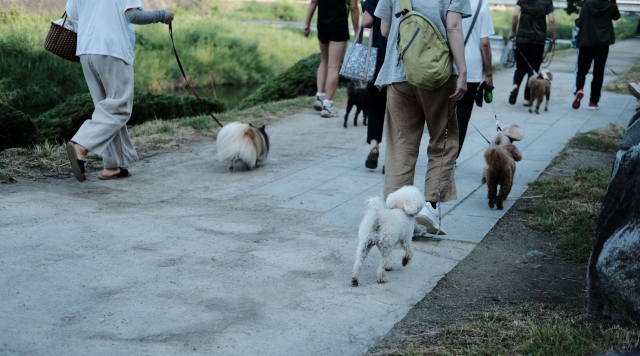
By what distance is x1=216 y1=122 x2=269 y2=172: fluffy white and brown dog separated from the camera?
6.94 meters

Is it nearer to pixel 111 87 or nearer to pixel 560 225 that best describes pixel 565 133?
pixel 560 225

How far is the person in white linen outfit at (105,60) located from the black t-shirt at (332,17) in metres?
3.51

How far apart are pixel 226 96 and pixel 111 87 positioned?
1227 centimetres

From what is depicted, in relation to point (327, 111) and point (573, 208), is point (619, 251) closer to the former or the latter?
point (573, 208)

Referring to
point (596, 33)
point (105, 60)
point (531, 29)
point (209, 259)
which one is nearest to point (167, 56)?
point (531, 29)

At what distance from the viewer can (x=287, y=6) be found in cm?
3788

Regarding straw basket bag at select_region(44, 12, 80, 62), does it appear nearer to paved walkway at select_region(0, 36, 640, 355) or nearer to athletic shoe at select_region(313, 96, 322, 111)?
paved walkway at select_region(0, 36, 640, 355)

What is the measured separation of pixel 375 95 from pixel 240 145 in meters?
1.38

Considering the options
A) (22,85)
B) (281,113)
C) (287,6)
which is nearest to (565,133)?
(281,113)

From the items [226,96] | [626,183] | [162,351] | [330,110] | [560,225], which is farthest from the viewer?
[226,96]

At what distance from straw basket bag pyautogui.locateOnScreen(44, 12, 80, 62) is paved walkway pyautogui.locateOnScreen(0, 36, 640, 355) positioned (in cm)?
119

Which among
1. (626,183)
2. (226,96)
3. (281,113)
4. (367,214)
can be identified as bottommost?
(226,96)

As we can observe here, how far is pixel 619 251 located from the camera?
352 cm

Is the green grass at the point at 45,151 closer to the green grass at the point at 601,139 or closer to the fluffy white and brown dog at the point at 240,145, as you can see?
the fluffy white and brown dog at the point at 240,145
